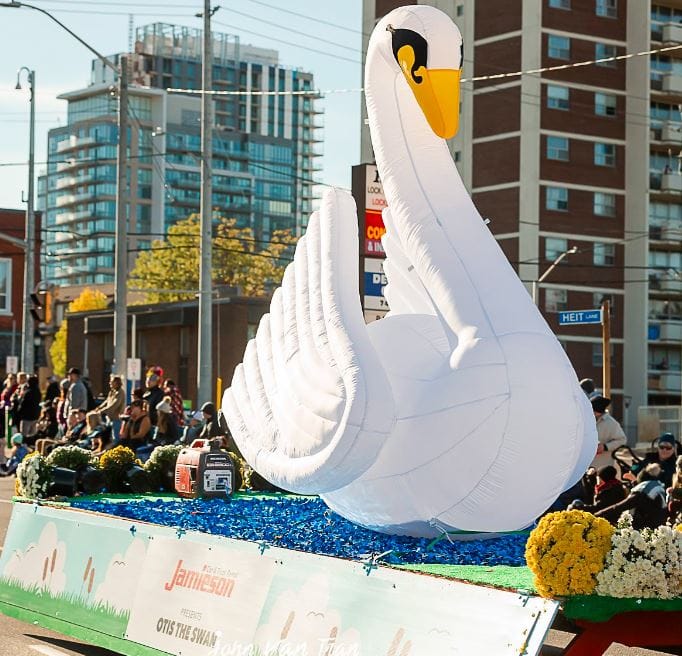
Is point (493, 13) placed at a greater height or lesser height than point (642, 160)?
greater

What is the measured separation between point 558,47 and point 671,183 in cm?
858

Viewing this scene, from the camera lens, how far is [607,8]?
203ft

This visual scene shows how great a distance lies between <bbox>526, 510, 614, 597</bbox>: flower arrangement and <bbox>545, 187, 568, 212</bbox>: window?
178 ft

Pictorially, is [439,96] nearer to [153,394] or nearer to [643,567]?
[643,567]

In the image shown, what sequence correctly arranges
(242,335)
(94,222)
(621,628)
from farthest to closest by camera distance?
(94,222) < (242,335) < (621,628)

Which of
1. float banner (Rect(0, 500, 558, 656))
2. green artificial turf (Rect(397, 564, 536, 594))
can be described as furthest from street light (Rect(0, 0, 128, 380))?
green artificial turf (Rect(397, 564, 536, 594))

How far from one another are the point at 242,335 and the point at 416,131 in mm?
41937

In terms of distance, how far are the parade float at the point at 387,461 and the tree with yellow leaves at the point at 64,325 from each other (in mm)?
88320

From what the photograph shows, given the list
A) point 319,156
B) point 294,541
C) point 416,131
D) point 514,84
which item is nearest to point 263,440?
point 294,541

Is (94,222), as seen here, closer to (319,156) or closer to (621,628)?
(319,156)

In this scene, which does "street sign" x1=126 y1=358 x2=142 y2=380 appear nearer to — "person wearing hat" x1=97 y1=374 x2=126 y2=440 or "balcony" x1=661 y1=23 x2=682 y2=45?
"person wearing hat" x1=97 y1=374 x2=126 y2=440

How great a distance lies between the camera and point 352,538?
30.0ft

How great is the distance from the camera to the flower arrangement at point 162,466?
12.6 metres

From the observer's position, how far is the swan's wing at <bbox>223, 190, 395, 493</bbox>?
8102mm
